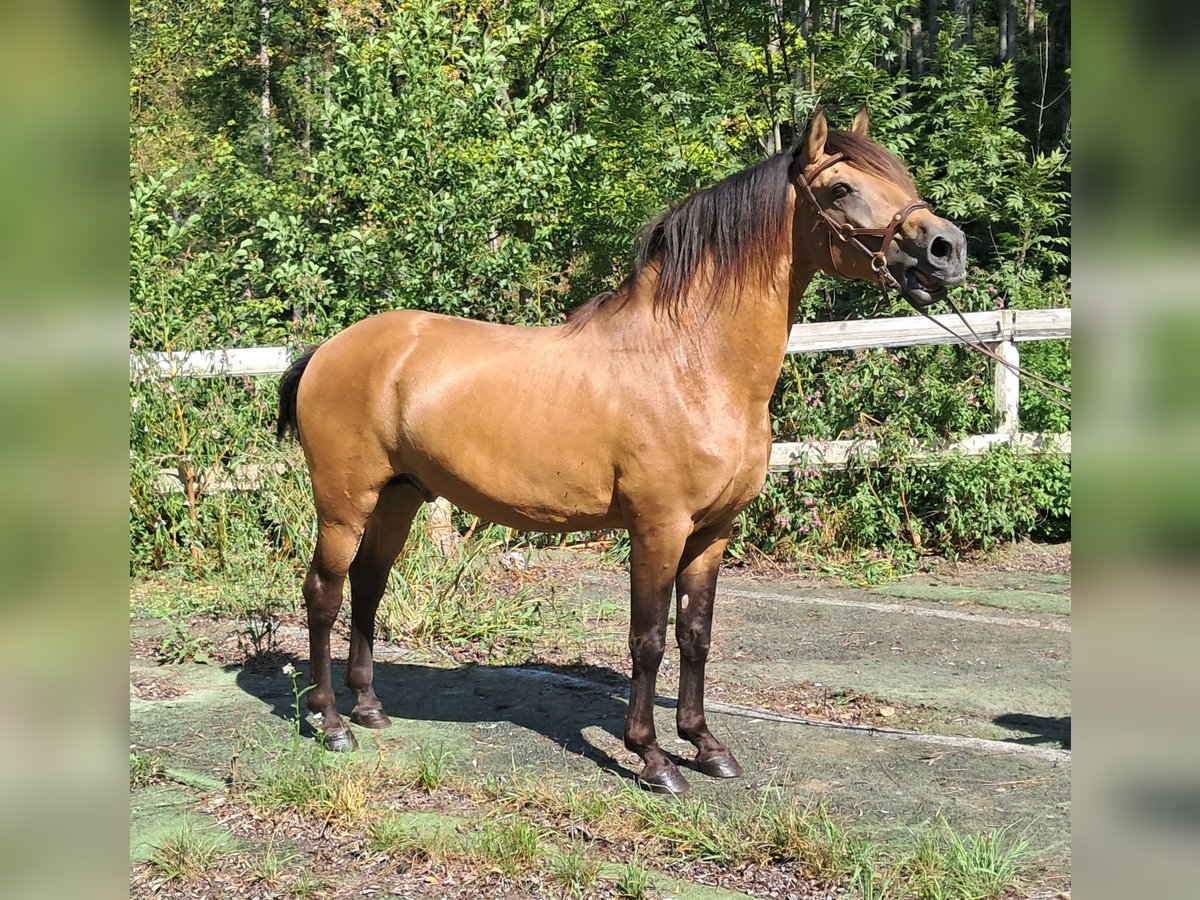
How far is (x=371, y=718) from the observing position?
458 cm

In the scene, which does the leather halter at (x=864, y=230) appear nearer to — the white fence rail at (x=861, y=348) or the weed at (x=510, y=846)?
the weed at (x=510, y=846)

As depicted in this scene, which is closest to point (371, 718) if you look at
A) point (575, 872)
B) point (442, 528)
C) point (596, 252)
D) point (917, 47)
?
point (575, 872)

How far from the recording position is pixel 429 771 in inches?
151

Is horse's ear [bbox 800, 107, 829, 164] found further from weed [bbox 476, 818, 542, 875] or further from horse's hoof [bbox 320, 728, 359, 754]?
horse's hoof [bbox 320, 728, 359, 754]

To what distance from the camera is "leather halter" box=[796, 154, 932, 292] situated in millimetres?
3564

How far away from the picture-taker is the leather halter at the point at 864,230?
3564mm

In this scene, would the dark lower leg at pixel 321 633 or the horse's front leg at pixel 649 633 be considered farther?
the dark lower leg at pixel 321 633

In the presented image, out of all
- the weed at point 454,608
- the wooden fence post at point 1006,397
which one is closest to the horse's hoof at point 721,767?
the weed at point 454,608

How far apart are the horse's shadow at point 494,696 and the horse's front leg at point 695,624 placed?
0.17m

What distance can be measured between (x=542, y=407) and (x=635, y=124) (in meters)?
5.19

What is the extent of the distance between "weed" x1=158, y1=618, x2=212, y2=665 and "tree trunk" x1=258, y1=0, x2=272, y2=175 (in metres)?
15.7
